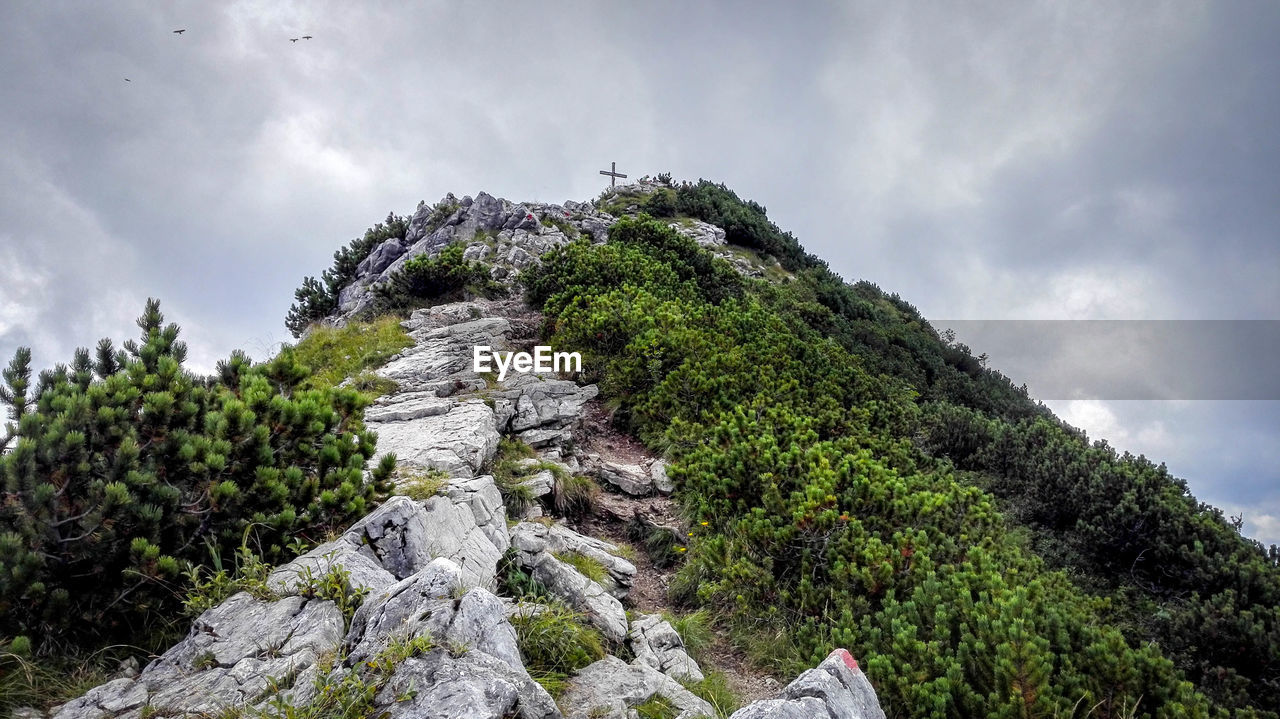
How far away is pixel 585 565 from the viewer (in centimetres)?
598

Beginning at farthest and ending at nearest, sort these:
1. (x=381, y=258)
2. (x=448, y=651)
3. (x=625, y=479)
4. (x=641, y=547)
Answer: (x=381, y=258), (x=625, y=479), (x=641, y=547), (x=448, y=651)

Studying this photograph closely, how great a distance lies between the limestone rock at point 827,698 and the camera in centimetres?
326

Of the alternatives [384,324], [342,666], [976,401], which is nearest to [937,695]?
[342,666]

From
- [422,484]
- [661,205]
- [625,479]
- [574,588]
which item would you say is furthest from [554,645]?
[661,205]

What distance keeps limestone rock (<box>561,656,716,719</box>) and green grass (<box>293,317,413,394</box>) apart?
7177 millimetres

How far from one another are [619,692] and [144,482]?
11.1 ft

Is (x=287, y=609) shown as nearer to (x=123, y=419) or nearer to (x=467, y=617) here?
(x=467, y=617)

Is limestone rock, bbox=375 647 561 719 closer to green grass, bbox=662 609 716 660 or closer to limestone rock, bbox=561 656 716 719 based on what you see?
limestone rock, bbox=561 656 716 719

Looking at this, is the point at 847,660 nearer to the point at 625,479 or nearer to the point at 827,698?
the point at 827,698

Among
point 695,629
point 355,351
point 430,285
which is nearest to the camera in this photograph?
point 695,629

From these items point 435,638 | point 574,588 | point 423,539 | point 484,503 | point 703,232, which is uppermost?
point 703,232
